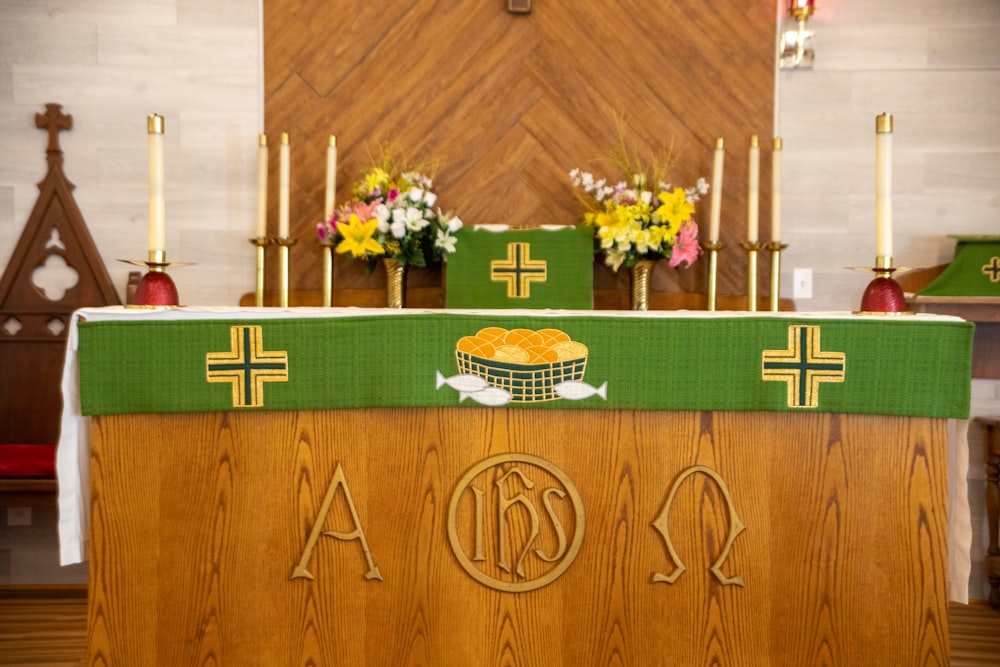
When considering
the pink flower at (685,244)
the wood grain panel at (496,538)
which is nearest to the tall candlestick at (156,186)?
the wood grain panel at (496,538)

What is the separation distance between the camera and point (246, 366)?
1643 millimetres

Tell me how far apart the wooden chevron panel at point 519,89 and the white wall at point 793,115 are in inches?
7.3

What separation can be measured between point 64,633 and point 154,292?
1460mm

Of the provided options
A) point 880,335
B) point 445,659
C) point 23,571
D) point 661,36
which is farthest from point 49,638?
point 661,36

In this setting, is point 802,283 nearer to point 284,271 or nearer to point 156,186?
point 284,271

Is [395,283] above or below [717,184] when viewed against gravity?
below

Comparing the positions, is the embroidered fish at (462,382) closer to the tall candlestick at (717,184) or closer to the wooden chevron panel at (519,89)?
the wooden chevron panel at (519,89)

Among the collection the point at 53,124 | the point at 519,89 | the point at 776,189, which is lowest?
the point at 776,189

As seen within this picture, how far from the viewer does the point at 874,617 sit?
162 centimetres

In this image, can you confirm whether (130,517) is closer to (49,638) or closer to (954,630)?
(49,638)

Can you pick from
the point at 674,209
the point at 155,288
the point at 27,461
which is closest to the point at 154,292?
the point at 155,288

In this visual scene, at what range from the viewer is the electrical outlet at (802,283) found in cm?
273

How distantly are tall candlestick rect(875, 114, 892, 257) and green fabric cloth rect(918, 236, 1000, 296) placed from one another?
1.03 m

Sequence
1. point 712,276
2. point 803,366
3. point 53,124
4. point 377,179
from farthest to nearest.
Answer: point 53,124 < point 712,276 < point 377,179 < point 803,366
